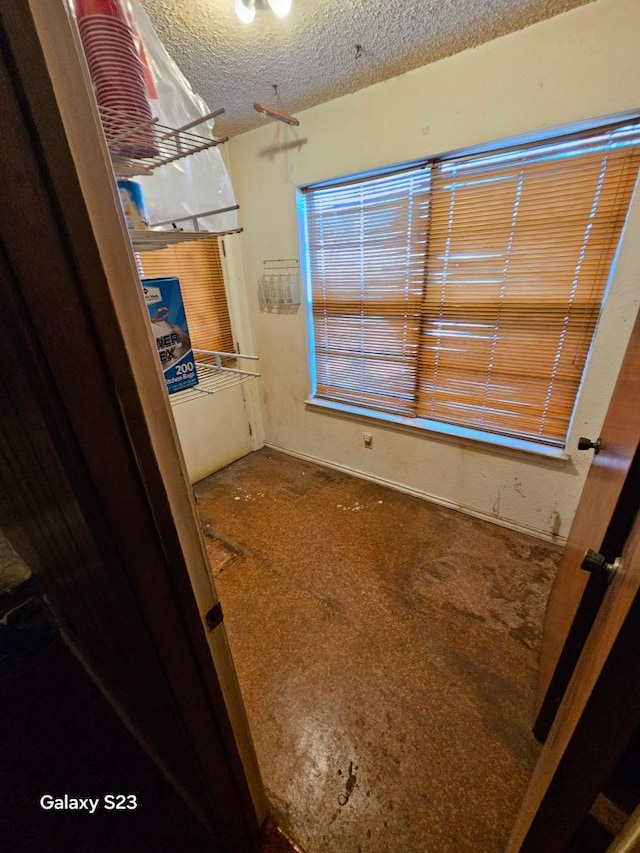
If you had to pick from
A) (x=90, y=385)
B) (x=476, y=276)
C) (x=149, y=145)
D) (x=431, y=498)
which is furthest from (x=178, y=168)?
(x=431, y=498)

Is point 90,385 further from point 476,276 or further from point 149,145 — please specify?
point 476,276

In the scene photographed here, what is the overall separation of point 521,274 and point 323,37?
1.33 metres

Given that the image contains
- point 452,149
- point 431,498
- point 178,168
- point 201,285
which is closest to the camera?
point 178,168

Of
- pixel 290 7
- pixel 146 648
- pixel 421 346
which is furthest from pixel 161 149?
pixel 421 346

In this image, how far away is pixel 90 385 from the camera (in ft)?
1.28

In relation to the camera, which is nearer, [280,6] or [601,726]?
[601,726]

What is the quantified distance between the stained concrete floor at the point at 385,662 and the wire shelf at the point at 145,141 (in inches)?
68.3

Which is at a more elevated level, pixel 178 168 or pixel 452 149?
pixel 452 149

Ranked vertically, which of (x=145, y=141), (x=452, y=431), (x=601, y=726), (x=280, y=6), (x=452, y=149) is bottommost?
(x=452, y=431)

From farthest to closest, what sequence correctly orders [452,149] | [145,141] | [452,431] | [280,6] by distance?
[452,431] < [452,149] < [280,6] < [145,141]

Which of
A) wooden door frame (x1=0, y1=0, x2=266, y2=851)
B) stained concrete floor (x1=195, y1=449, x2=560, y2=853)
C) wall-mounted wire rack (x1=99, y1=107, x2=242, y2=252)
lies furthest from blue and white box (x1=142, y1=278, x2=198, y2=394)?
stained concrete floor (x1=195, y1=449, x2=560, y2=853)

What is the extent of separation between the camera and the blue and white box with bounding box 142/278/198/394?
973mm

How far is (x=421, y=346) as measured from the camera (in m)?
2.10

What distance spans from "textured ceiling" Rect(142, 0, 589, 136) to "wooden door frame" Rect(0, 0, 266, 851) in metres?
1.43
